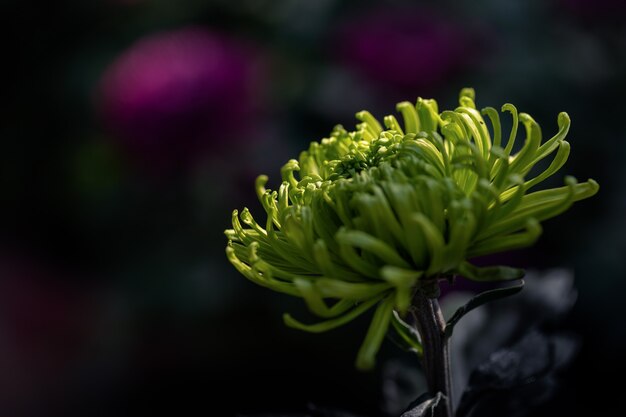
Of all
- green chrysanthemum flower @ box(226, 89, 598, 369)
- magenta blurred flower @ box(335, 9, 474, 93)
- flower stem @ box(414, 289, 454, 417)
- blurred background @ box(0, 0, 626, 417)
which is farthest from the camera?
magenta blurred flower @ box(335, 9, 474, 93)

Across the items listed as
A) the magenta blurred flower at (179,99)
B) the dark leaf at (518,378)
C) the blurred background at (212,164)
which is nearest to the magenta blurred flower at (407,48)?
the blurred background at (212,164)

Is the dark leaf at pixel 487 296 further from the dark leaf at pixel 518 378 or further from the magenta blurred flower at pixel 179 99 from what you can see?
the magenta blurred flower at pixel 179 99

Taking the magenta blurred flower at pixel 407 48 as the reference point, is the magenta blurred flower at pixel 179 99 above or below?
above

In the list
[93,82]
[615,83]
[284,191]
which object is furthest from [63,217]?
[284,191]

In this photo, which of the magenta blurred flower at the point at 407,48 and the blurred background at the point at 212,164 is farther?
the magenta blurred flower at the point at 407,48

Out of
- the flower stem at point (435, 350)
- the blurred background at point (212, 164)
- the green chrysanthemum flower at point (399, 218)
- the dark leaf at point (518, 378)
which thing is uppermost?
the blurred background at point (212, 164)

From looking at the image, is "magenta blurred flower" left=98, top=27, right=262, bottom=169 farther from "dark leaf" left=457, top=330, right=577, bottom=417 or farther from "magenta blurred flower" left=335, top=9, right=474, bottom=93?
"dark leaf" left=457, top=330, right=577, bottom=417

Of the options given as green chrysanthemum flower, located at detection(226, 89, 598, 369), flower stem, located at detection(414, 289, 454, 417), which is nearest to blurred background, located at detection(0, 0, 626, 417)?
flower stem, located at detection(414, 289, 454, 417)
